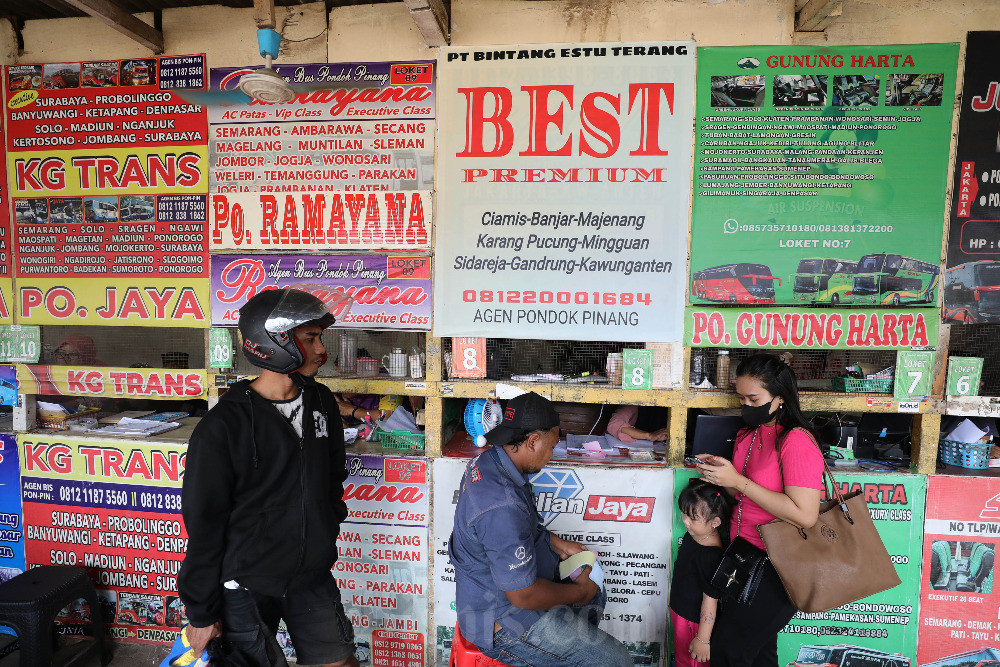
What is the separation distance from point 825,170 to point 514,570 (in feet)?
Result: 8.12

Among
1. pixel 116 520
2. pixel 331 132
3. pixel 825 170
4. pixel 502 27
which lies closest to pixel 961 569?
pixel 825 170

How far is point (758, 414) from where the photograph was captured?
2.37m

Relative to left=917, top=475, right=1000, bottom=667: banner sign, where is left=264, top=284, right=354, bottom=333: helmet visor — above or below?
above

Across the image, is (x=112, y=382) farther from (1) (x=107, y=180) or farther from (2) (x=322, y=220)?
(2) (x=322, y=220)

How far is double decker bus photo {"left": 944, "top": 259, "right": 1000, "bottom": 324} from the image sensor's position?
273 cm

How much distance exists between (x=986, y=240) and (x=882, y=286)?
549 mm

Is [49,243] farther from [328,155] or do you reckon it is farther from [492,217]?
[492,217]

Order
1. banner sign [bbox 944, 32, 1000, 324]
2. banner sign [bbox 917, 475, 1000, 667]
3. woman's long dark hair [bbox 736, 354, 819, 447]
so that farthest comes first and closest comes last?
1. banner sign [bbox 917, 475, 1000, 667]
2. banner sign [bbox 944, 32, 1000, 324]
3. woman's long dark hair [bbox 736, 354, 819, 447]

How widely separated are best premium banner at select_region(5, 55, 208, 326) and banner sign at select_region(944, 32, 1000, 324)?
159 inches

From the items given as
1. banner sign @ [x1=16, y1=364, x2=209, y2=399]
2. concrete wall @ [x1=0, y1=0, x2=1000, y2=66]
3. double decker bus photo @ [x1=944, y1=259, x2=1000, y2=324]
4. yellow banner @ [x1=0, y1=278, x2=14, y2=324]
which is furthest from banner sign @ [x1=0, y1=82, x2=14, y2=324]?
double decker bus photo @ [x1=944, y1=259, x2=1000, y2=324]

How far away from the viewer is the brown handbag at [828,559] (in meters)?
2.21

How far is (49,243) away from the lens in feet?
10.7

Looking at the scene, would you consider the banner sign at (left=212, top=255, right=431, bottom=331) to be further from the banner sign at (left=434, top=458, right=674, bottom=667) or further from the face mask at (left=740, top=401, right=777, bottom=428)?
the face mask at (left=740, top=401, right=777, bottom=428)

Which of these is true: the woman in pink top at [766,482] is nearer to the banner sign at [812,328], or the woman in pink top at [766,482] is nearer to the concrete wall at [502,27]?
the banner sign at [812,328]
